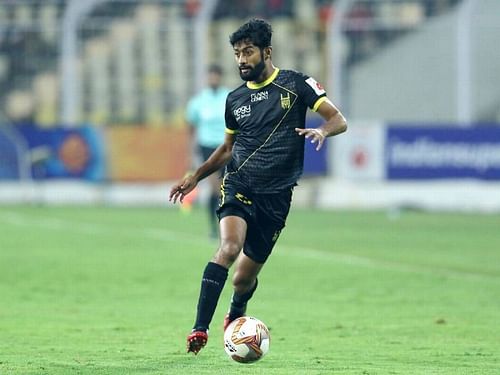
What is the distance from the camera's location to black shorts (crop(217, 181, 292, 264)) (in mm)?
8820

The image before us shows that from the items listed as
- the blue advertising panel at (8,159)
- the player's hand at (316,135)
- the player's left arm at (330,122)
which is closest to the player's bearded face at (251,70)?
the player's left arm at (330,122)

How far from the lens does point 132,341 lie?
31.0 feet

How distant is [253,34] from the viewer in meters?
8.68

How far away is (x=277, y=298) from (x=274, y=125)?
3.98 meters

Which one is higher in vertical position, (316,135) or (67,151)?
(316,135)

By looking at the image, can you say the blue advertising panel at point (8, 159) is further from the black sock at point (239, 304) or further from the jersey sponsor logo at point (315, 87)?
the jersey sponsor logo at point (315, 87)

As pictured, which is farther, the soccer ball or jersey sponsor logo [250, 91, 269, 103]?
jersey sponsor logo [250, 91, 269, 103]

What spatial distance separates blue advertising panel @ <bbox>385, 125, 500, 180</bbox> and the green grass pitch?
342cm

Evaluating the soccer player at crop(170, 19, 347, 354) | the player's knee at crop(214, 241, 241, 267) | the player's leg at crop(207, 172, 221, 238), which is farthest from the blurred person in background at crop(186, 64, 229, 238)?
the player's knee at crop(214, 241, 241, 267)

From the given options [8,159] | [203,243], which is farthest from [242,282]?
[8,159]

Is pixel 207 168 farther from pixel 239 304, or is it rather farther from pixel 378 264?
pixel 378 264

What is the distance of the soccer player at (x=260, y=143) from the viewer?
8.72 m

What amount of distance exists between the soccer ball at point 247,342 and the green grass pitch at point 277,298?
0.08 metres

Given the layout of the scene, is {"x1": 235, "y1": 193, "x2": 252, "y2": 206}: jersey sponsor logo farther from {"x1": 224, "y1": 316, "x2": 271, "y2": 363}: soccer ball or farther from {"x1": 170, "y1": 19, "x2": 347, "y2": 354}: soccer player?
{"x1": 224, "y1": 316, "x2": 271, "y2": 363}: soccer ball
